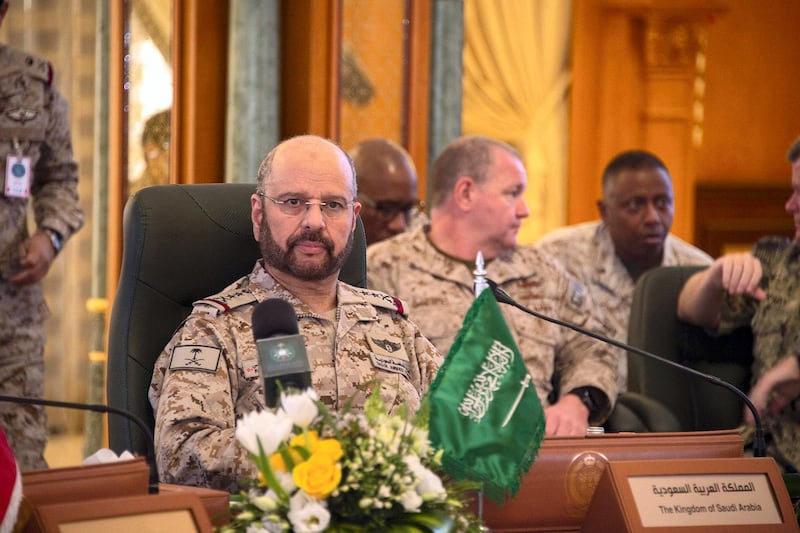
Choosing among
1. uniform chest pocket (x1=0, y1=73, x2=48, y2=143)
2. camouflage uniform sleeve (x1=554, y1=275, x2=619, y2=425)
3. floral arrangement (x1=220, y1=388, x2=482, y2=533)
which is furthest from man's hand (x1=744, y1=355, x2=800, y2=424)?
uniform chest pocket (x1=0, y1=73, x2=48, y2=143)

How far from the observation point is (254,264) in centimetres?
257

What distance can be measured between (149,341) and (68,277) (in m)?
3.96

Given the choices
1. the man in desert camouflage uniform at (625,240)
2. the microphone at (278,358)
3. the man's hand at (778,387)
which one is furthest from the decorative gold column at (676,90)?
the microphone at (278,358)

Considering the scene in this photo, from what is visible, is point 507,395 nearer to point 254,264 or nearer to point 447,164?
point 254,264

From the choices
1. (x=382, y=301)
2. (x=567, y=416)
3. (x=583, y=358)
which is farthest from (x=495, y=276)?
(x=382, y=301)

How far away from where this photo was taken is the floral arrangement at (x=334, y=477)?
1385 millimetres

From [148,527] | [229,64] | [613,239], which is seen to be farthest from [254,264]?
[229,64]

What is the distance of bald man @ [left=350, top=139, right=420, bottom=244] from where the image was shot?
414cm

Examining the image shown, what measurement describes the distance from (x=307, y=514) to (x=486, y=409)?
1.13 ft

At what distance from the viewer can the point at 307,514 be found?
1.37m

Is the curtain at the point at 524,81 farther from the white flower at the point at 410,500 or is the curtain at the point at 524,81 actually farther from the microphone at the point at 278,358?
the white flower at the point at 410,500

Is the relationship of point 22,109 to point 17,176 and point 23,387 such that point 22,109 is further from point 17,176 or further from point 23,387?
point 23,387

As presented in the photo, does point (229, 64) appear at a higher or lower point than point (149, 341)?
higher

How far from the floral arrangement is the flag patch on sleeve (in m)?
0.80
